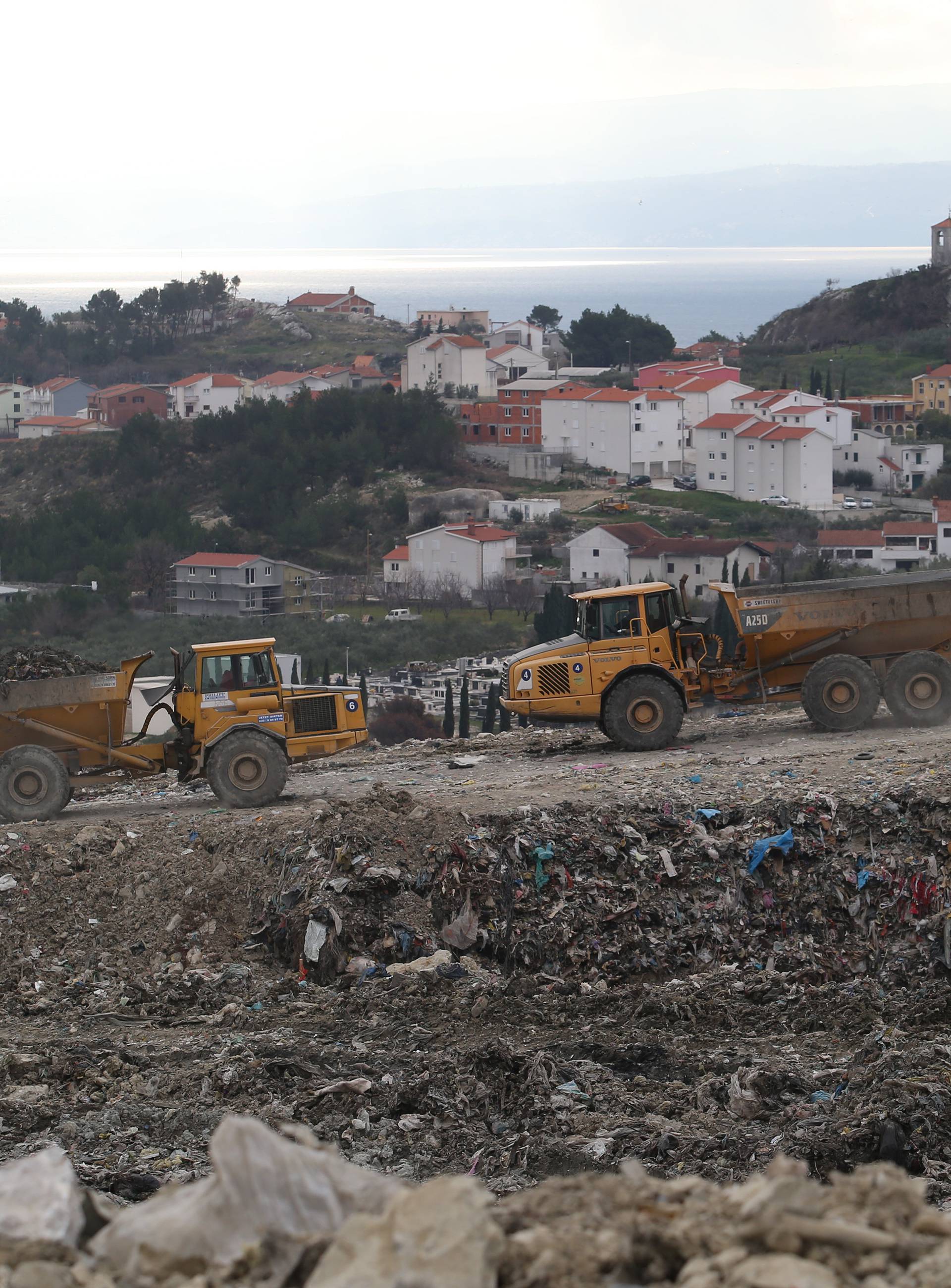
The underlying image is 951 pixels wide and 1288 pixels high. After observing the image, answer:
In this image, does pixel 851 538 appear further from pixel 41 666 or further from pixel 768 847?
pixel 768 847

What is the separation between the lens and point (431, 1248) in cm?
357

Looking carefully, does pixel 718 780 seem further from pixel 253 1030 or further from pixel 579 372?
pixel 579 372

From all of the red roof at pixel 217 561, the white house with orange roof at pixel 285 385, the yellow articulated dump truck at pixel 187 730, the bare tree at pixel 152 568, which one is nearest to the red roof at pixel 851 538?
the red roof at pixel 217 561

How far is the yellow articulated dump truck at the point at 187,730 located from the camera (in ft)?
43.1

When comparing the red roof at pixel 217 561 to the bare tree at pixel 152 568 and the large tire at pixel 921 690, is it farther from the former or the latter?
the large tire at pixel 921 690

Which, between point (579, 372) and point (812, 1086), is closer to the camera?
point (812, 1086)

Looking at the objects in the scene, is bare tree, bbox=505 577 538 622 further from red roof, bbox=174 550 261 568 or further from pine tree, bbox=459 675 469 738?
pine tree, bbox=459 675 469 738

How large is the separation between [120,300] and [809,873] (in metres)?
143

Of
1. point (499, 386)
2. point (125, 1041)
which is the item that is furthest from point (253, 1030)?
point (499, 386)

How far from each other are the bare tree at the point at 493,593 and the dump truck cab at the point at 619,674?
41.1m

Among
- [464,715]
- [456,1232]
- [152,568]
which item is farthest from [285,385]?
[456,1232]

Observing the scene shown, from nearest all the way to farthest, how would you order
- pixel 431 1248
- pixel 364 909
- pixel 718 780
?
pixel 431 1248 < pixel 364 909 < pixel 718 780

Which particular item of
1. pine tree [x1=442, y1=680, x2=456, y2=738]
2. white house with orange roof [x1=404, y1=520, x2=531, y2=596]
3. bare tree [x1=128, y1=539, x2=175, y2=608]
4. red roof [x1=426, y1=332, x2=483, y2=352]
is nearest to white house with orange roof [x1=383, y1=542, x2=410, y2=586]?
white house with orange roof [x1=404, y1=520, x2=531, y2=596]

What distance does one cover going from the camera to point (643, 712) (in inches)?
564
